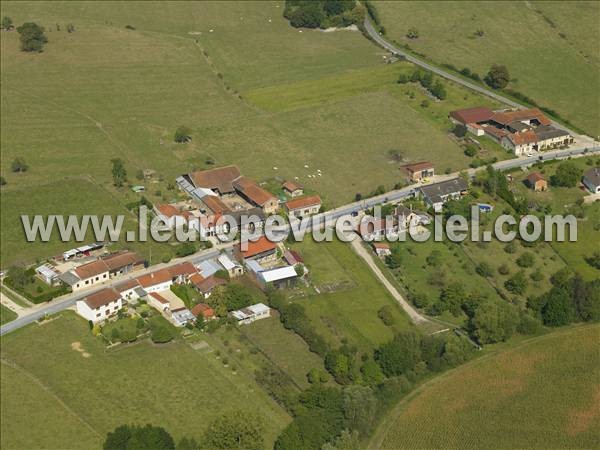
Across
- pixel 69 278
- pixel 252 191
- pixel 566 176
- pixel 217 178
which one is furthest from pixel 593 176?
pixel 69 278

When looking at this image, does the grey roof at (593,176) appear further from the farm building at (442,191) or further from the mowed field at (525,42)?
the mowed field at (525,42)

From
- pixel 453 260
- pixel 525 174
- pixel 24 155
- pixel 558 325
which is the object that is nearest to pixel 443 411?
pixel 558 325

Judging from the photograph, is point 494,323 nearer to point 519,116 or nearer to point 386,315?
point 386,315

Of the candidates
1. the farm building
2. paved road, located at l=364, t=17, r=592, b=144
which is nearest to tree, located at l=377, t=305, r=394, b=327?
the farm building

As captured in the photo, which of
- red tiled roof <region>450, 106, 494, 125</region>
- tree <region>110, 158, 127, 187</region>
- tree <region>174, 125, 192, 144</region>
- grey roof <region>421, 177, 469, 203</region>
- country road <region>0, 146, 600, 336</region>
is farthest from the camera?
red tiled roof <region>450, 106, 494, 125</region>

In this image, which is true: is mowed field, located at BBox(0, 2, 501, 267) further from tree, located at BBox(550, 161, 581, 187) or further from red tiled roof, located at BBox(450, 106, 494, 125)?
tree, located at BBox(550, 161, 581, 187)

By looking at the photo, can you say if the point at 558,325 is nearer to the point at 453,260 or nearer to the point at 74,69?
the point at 453,260
